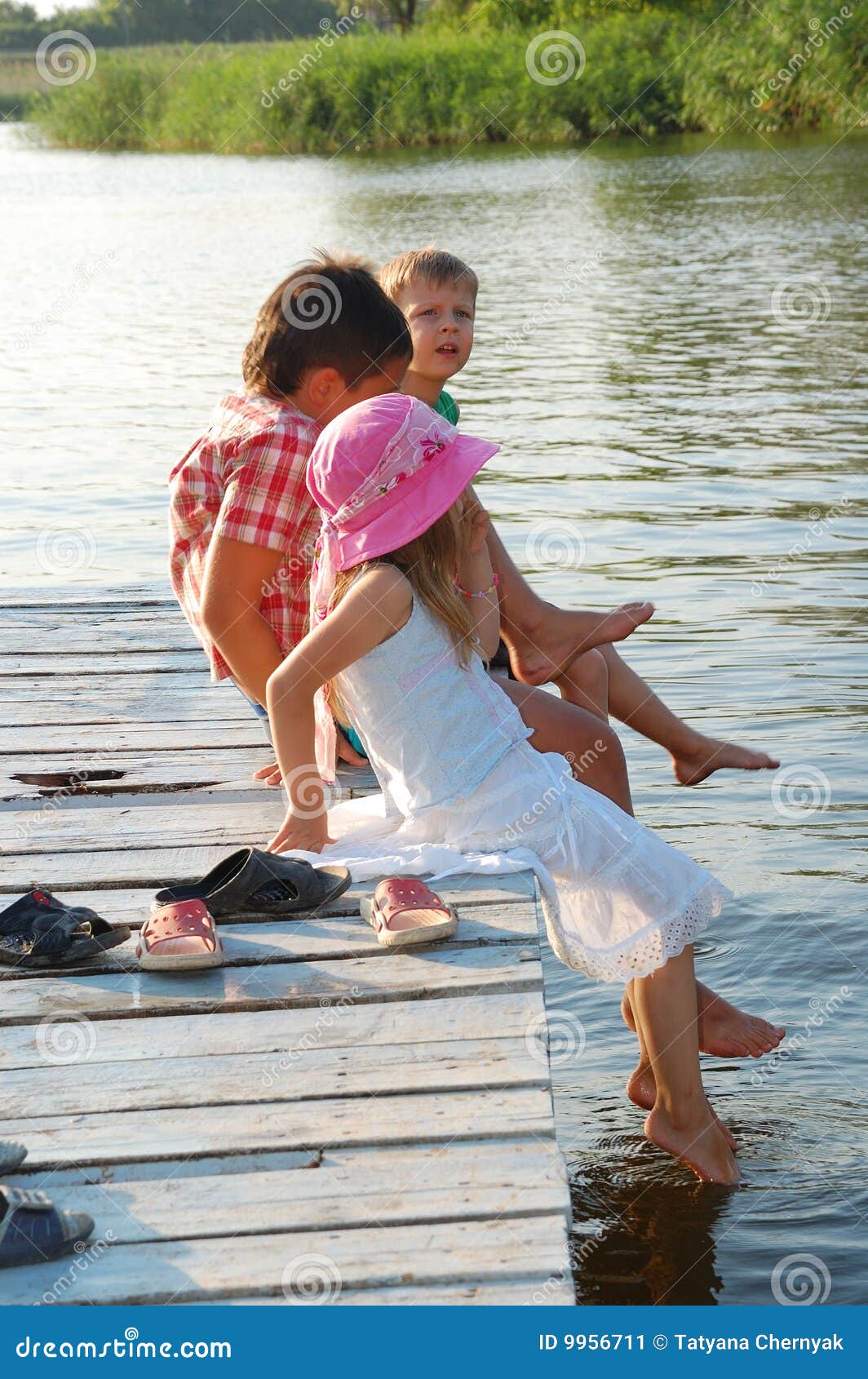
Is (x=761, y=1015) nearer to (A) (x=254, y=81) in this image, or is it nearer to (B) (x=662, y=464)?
(B) (x=662, y=464)

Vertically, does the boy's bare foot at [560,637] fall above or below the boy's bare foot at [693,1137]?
above

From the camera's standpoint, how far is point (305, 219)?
2297 centimetres

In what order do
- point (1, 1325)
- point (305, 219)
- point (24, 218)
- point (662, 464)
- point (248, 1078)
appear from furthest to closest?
point (24, 218) < point (305, 219) < point (662, 464) < point (248, 1078) < point (1, 1325)

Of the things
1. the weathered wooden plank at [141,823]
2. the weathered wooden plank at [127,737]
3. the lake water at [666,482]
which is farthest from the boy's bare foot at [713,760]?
the weathered wooden plank at [127,737]

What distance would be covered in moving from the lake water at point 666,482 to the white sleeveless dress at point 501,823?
64cm

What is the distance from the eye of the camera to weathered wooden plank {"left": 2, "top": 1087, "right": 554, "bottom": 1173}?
226 centimetres

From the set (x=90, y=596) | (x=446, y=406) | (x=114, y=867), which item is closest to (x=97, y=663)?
(x=90, y=596)

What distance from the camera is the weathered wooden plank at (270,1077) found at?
7.82 feet

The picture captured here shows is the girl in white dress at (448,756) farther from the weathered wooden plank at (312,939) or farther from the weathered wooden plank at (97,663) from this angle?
the weathered wooden plank at (97,663)

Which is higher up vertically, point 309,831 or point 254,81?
point 309,831

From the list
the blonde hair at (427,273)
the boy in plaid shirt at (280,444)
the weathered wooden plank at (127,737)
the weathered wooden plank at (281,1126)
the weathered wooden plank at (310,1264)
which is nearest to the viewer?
the weathered wooden plank at (310,1264)

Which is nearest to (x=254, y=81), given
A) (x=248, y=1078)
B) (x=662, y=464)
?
(x=662, y=464)

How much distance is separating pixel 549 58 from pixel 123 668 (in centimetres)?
3439

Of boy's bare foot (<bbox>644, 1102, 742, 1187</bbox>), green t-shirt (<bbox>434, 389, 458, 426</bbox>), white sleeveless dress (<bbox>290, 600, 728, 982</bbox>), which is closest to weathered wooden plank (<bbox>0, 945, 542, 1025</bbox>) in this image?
white sleeveless dress (<bbox>290, 600, 728, 982</bbox>)
